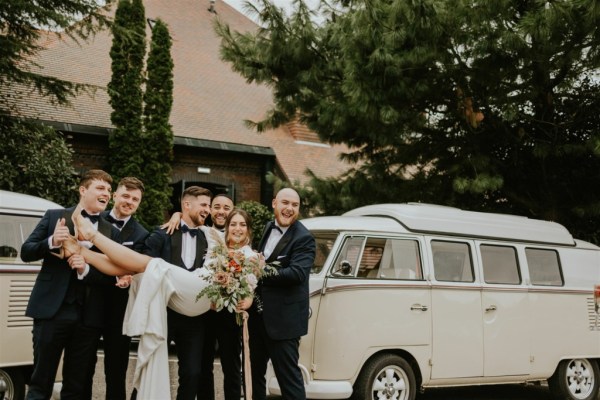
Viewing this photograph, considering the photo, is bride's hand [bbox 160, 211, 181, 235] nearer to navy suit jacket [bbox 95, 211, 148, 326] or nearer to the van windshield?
navy suit jacket [bbox 95, 211, 148, 326]

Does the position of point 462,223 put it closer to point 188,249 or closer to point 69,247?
point 188,249

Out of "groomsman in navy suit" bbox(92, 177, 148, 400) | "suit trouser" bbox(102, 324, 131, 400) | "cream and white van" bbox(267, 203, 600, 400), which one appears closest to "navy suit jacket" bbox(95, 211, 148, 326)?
"groomsman in navy suit" bbox(92, 177, 148, 400)

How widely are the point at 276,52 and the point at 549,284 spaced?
235 inches

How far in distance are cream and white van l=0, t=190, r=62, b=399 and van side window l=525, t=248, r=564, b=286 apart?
233 inches

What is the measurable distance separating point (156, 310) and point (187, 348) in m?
0.45

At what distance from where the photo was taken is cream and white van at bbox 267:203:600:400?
6.94 meters

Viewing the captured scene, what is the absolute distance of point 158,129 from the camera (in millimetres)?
18594

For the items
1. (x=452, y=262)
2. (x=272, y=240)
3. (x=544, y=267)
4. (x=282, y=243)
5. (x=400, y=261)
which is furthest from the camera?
(x=544, y=267)

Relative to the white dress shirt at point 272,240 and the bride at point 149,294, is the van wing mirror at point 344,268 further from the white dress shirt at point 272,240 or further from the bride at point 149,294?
the bride at point 149,294

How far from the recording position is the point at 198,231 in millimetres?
5953

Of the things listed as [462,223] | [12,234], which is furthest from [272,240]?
[462,223]

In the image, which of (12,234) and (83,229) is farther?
(12,234)

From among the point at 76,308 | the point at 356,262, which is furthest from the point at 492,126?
the point at 76,308

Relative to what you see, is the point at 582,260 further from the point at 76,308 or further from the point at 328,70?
the point at 76,308
